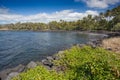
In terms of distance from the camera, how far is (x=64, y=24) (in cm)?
17025

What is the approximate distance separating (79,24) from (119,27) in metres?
63.9

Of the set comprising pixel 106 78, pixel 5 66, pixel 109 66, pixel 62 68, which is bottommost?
pixel 5 66

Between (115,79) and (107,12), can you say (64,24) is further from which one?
(115,79)

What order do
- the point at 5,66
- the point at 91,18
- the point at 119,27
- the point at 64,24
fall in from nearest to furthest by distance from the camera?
the point at 5,66
the point at 119,27
the point at 91,18
the point at 64,24

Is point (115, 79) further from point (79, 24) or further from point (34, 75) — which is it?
point (79, 24)

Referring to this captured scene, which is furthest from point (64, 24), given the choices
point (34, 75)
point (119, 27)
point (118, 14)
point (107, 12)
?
point (34, 75)

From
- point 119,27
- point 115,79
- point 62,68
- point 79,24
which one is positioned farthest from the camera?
point 79,24

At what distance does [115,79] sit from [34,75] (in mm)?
5777

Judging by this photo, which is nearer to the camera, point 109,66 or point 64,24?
point 109,66

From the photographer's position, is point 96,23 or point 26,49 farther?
point 96,23

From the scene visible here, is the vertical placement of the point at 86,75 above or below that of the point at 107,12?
below

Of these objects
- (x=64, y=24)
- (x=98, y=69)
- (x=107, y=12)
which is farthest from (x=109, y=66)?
(x=64, y=24)

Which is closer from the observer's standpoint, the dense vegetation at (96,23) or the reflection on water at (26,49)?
the reflection on water at (26,49)

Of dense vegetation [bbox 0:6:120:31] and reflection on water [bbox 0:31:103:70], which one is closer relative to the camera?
reflection on water [bbox 0:31:103:70]
